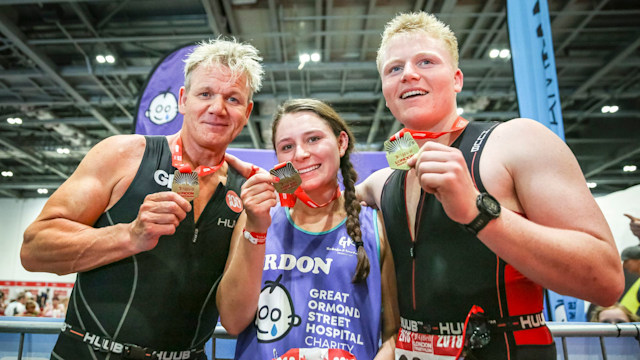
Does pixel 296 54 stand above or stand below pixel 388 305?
above

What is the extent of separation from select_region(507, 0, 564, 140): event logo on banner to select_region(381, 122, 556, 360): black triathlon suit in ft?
9.94

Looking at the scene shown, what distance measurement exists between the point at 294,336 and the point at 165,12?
10271 millimetres

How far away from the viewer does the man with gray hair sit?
1.96m

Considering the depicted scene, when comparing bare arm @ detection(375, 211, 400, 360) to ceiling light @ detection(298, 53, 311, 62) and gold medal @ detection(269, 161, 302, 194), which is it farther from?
ceiling light @ detection(298, 53, 311, 62)

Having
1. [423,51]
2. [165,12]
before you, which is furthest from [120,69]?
[423,51]

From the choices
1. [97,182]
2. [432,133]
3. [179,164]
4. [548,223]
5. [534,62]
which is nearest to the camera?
[548,223]

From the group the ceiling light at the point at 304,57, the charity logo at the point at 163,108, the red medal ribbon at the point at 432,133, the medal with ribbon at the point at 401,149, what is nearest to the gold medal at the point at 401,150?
the medal with ribbon at the point at 401,149

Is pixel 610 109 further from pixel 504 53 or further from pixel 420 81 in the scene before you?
pixel 420 81

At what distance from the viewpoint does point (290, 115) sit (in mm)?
2420

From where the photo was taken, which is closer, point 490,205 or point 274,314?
point 490,205

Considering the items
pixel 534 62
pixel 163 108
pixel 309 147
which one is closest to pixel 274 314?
pixel 309 147

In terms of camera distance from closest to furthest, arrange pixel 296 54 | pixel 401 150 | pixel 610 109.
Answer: pixel 401 150, pixel 296 54, pixel 610 109

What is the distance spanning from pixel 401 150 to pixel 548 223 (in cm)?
60

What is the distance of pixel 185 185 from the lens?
1.90 meters
